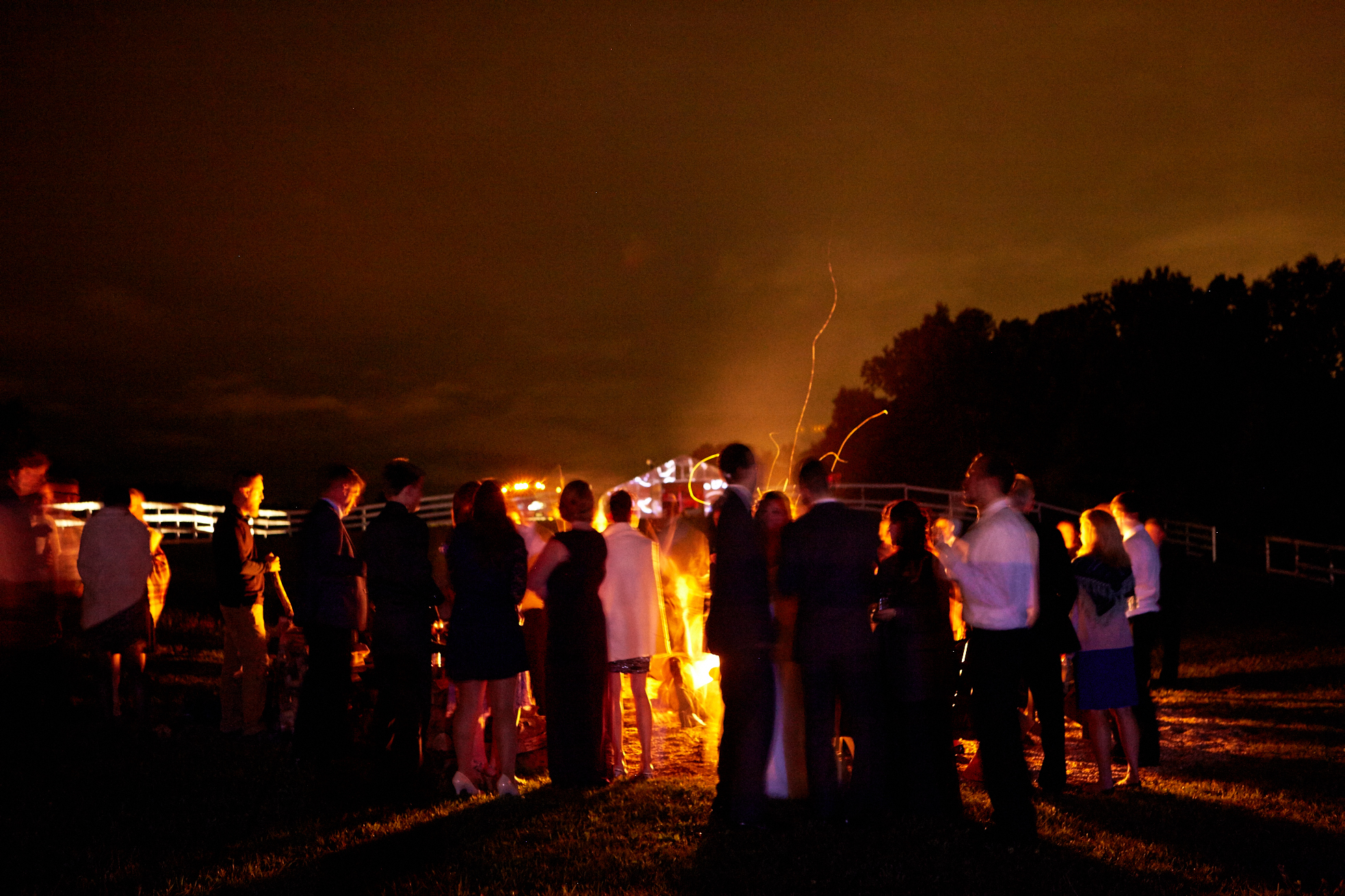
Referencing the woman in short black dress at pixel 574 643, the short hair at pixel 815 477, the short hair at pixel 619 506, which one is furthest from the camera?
the short hair at pixel 619 506

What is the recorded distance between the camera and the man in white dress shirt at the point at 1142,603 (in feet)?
24.0

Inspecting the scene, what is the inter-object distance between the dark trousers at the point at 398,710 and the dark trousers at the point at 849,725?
8.03 ft

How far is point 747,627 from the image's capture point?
543cm

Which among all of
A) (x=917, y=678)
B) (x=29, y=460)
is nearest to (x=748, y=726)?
(x=917, y=678)

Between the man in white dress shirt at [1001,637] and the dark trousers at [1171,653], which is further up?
the man in white dress shirt at [1001,637]

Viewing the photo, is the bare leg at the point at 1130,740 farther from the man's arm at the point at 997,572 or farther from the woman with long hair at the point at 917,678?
the man's arm at the point at 997,572

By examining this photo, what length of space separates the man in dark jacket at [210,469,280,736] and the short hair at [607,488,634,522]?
3031 mm

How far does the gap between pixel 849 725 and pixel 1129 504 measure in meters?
3.18

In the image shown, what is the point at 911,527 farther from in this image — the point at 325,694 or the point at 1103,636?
the point at 325,694

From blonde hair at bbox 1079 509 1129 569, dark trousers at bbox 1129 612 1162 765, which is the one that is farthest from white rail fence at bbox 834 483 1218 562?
blonde hair at bbox 1079 509 1129 569

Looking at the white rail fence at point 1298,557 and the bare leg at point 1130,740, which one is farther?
the white rail fence at point 1298,557

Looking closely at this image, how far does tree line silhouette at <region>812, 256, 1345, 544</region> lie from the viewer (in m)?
30.2

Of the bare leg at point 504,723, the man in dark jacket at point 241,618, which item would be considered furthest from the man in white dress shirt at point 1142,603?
the man in dark jacket at point 241,618

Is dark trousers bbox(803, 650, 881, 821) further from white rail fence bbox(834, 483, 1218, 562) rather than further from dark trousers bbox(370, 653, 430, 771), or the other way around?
white rail fence bbox(834, 483, 1218, 562)
